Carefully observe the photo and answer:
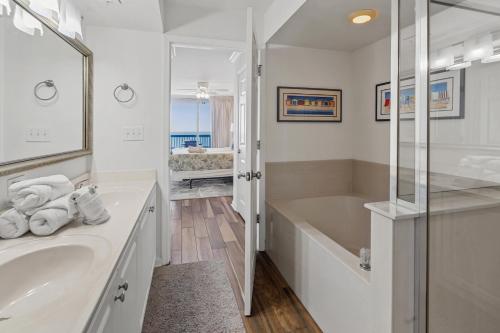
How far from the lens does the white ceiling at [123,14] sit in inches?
73.3

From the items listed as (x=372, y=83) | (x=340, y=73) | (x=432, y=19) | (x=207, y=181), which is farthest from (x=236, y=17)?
(x=207, y=181)

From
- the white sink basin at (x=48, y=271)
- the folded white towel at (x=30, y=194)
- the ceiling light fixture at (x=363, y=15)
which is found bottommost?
the white sink basin at (x=48, y=271)

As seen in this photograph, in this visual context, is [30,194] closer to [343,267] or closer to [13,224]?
[13,224]

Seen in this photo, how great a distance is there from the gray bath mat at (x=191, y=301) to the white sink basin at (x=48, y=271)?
3.12 ft

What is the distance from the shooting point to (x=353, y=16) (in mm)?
2025

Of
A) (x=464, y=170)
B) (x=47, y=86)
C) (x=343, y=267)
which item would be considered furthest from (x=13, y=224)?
(x=464, y=170)

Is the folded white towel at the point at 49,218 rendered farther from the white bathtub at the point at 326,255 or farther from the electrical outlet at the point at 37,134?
the white bathtub at the point at 326,255

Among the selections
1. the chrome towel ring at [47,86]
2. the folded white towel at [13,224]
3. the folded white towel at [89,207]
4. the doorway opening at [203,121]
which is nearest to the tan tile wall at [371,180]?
the doorway opening at [203,121]

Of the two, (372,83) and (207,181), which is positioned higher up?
(372,83)

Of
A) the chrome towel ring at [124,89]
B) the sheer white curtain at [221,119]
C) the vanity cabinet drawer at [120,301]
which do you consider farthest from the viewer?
the sheer white curtain at [221,119]

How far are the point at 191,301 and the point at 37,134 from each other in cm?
148

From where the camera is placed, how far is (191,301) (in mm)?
1925

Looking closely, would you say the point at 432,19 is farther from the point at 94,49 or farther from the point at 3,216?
the point at 94,49

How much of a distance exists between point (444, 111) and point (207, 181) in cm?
563
